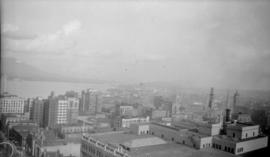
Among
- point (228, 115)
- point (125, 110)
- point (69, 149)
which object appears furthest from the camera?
point (125, 110)

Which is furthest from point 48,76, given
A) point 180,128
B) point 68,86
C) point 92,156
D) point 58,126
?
point 180,128

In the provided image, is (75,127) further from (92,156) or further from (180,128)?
(180,128)

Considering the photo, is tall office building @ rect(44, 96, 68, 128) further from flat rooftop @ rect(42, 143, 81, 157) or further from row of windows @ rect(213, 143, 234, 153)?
row of windows @ rect(213, 143, 234, 153)

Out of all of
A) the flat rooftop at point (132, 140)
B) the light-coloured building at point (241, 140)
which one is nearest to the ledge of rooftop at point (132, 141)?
the flat rooftop at point (132, 140)

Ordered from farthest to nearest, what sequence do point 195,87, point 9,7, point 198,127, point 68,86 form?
point 68,86 < point 9,7 < point 198,127 < point 195,87

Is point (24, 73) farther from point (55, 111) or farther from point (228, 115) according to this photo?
point (228, 115)

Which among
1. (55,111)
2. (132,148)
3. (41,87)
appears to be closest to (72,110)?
(55,111)
